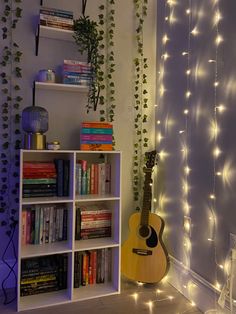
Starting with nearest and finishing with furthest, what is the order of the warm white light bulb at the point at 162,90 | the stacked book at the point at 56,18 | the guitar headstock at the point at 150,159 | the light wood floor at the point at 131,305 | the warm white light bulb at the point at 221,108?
the warm white light bulb at the point at 221,108, the light wood floor at the point at 131,305, the stacked book at the point at 56,18, the guitar headstock at the point at 150,159, the warm white light bulb at the point at 162,90

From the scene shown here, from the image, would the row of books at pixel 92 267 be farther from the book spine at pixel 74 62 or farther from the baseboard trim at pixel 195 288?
the book spine at pixel 74 62

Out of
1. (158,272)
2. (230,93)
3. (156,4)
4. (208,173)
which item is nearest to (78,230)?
(158,272)

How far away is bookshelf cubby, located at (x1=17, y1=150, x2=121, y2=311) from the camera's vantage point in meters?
1.87

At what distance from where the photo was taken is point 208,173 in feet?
5.96

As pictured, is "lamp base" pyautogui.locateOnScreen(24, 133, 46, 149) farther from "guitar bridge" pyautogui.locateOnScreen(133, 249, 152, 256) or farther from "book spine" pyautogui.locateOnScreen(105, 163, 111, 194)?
"guitar bridge" pyautogui.locateOnScreen(133, 249, 152, 256)

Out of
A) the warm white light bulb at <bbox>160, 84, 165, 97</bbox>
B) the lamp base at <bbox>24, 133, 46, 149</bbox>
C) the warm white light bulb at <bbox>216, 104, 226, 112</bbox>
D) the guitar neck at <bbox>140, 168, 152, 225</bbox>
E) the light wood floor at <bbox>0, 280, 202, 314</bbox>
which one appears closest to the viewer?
the warm white light bulb at <bbox>216, 104, 226, 112</bbox>

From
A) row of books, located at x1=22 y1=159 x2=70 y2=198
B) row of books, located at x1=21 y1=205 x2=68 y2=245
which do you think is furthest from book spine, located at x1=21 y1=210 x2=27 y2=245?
row of books, located at x1=22 y1=159 x2=70 y2=198

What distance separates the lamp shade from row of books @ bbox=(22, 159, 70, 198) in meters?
0.25

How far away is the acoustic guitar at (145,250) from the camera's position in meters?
2.05

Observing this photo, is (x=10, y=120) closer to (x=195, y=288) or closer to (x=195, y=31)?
(x=195, y=31)

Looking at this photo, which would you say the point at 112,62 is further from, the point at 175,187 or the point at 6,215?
the point at 6,215

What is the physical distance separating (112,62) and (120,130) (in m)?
0.58

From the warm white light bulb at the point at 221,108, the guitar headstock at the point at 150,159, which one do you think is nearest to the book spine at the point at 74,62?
the guitar headstock at the point at 150,159

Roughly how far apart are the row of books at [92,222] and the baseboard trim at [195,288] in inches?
22.7
